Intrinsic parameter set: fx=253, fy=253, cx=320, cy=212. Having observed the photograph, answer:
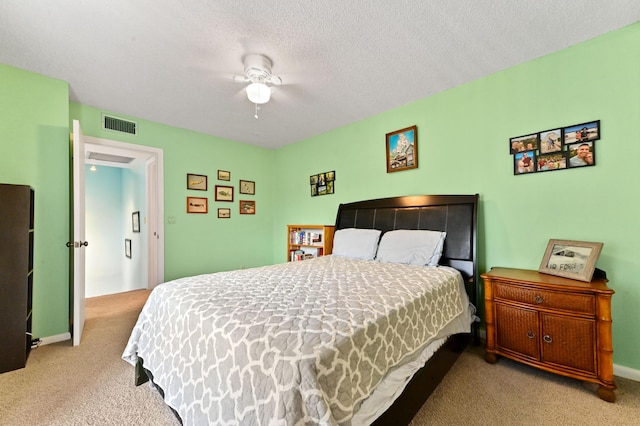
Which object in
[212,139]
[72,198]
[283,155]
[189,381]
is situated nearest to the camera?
[189,381]

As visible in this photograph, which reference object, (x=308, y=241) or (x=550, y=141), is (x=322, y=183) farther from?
(x=550, y=141)

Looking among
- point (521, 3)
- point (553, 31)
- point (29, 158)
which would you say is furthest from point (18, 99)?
point (553, 31)

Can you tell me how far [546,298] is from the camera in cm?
172

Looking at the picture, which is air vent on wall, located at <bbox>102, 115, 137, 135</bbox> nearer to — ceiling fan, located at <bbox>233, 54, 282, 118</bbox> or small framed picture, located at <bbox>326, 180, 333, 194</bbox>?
ceiling fan, located at <bbox>233, 54, 282, 118</bbox>

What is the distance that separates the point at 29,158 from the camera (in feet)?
7.58

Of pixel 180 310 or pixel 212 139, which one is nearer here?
pixel 180 310

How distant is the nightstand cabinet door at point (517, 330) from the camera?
177 centimetres

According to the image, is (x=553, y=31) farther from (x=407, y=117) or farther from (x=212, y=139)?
(x=212, y=139)

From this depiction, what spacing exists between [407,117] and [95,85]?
327 cm

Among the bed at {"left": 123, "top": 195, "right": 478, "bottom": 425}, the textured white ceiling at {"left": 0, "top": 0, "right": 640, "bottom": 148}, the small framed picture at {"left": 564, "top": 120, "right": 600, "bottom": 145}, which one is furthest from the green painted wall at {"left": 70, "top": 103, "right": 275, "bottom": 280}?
the small framed picture at {"left": 564, "top": 120, "right": 600, "bottom": 145}

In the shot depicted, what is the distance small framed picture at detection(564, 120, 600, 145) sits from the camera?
1887 mm

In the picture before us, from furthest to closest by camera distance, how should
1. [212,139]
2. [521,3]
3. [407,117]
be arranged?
[212,139]
[407,117]
[521,3]

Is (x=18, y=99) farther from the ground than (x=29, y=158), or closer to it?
farther from the ground

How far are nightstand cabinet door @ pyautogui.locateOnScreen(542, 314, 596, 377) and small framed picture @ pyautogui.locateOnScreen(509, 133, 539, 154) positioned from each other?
1.35 metres
